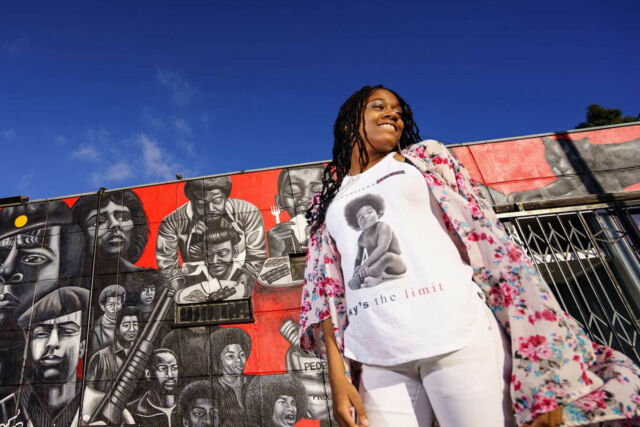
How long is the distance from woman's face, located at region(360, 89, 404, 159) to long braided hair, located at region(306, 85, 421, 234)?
3 centimetres

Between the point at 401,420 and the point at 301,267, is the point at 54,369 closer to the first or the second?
the point at 301,267

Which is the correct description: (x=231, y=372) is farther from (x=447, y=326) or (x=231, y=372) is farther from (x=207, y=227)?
(x=447, y=326)

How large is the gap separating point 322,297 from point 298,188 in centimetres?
563

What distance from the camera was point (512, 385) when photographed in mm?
897

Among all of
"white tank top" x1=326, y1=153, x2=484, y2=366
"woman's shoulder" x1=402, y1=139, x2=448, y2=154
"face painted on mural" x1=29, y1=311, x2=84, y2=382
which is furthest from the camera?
"face painted on mural" x1=29, y1=311, x2=84, y2=382

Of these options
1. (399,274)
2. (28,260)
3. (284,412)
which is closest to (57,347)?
(28,260)

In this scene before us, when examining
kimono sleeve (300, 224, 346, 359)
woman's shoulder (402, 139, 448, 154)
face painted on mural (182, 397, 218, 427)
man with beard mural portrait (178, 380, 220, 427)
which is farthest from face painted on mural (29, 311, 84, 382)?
woman's shoulder (402, 139, 448, 154)

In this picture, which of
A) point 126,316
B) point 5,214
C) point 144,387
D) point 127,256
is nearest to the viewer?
point 144,387

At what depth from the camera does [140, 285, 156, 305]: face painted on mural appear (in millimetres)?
6024

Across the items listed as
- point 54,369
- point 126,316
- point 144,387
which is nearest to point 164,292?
point 126,316

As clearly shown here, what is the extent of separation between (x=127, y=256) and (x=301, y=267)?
3.40 metres

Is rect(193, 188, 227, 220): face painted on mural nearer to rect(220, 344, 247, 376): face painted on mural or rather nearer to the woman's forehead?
rect(220, 344, 247, 376): face painted on mural

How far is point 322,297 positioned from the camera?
1.35 meters

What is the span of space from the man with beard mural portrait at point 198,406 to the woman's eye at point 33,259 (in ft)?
13.3
